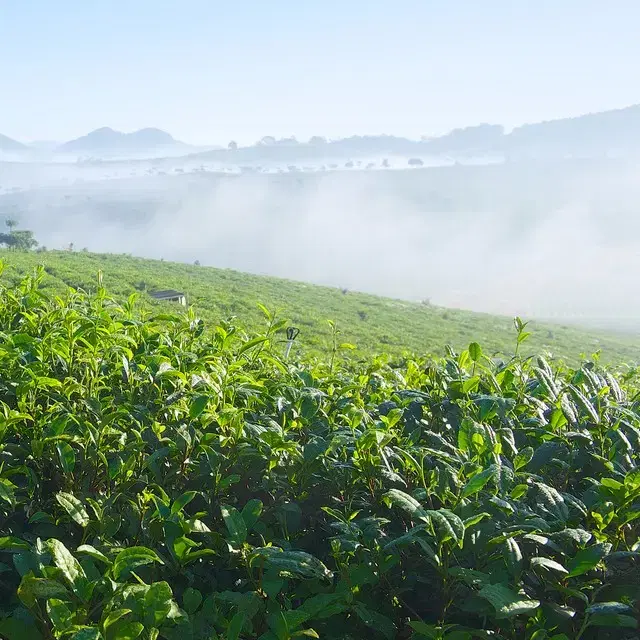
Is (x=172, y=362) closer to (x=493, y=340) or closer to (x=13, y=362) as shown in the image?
(x=13, y=362)

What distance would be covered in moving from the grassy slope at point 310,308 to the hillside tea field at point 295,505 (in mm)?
16838

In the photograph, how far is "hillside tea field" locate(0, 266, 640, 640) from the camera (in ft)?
5.43

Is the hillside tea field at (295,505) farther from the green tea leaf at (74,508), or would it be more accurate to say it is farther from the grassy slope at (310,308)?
the grassy slope at (310,308)

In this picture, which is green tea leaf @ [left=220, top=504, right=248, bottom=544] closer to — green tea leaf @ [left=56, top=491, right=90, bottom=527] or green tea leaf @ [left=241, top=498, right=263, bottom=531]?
green tea leaf @ [left=241, top=498, right=263, bottom=531]

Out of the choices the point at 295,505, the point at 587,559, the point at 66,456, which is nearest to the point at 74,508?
the point at 66,456

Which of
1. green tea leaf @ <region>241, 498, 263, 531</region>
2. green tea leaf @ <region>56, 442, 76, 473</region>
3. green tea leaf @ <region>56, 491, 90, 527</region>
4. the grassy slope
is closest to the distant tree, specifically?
the grassy slope

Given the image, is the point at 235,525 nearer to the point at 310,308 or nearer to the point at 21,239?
the point at 310,308

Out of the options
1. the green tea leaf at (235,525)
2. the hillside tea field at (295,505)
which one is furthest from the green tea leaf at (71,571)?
the green tea leaf at (235,525)

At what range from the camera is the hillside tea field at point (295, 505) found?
1.65 m

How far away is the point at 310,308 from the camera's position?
109ft

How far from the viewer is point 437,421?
2756 mm

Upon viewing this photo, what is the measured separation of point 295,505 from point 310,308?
31.0m

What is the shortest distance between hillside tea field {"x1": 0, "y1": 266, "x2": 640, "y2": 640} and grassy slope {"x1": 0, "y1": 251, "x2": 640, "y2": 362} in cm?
1684

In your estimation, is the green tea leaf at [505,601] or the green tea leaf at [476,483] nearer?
the green tea leaf at [505,601]
